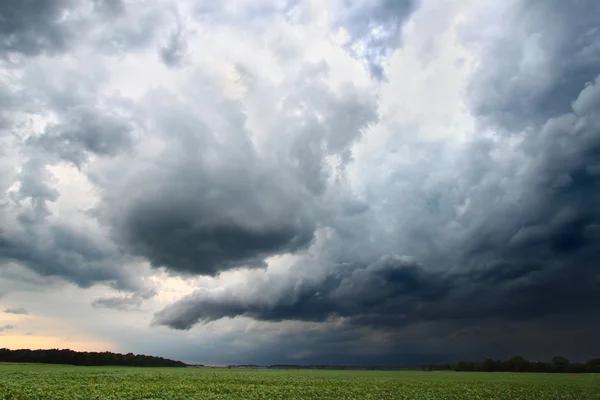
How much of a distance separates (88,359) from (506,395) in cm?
20251

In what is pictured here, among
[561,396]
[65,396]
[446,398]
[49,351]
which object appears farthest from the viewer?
[49,351]

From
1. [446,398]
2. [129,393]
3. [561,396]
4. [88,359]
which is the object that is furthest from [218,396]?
[88,359]

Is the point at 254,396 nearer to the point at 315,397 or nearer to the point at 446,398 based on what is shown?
the point at 315,397

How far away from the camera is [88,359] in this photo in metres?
198

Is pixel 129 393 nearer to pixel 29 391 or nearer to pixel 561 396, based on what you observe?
pixel 29 391

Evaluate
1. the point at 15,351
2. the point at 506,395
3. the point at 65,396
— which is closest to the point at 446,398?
the point at 506,395

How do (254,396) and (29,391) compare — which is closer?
(29,391)

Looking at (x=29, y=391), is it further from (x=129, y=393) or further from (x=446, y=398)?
(x=446, y=398)

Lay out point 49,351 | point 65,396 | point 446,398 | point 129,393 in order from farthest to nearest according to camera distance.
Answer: point 49,351
point 446,398
point 129,393
point 65,396

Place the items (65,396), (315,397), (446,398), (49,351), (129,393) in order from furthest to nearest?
(49,351)
(446,398)
(315,397)
(129,393)
(65,396)

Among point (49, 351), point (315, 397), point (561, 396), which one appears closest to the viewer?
point (315, 397)

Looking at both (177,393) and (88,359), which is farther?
(88,359)

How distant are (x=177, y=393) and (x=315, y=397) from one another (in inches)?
653

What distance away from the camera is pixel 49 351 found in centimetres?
19575
